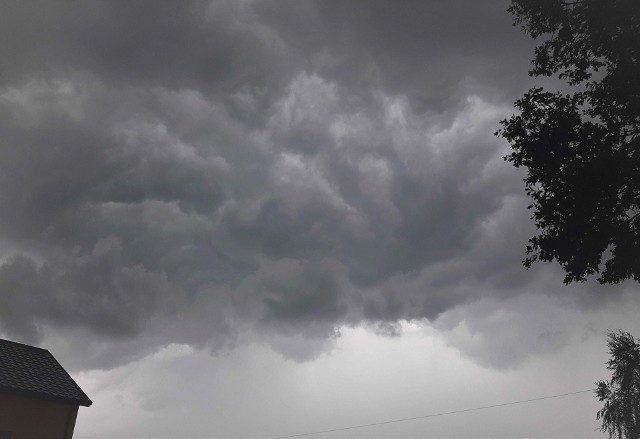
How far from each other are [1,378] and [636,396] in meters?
48.6

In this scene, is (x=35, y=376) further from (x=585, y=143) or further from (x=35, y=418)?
(x=585, y=143)

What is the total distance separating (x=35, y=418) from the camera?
24859 millimetres

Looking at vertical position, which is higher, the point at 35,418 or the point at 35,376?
the point at 35,376

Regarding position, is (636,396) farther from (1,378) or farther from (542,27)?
(1,378)

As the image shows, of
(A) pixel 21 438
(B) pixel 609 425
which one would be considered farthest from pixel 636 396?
(A) pixel 21 438

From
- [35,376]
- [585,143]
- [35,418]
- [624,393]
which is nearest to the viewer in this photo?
[585,143]

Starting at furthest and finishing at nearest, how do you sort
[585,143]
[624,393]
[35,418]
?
[624,393] → [35,418] → [585,143]

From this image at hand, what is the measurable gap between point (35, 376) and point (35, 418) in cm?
282

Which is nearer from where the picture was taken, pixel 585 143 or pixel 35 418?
pixel 585 143

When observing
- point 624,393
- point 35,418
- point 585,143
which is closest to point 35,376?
point 35,418

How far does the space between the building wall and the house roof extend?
0.38 metres

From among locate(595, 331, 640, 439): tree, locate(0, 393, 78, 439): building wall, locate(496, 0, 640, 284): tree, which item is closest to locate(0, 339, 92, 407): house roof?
locate(0, 393, 78, 439): building wall

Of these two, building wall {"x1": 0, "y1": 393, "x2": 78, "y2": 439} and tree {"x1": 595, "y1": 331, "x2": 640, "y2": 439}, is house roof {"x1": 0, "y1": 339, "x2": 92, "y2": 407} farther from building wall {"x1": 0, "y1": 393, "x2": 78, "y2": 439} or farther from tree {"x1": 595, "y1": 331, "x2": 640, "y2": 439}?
tree {"x1": 595, "y1": 331, "x2": 640, "y2": 439}

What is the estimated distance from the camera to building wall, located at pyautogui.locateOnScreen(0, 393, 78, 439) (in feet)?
77.4
